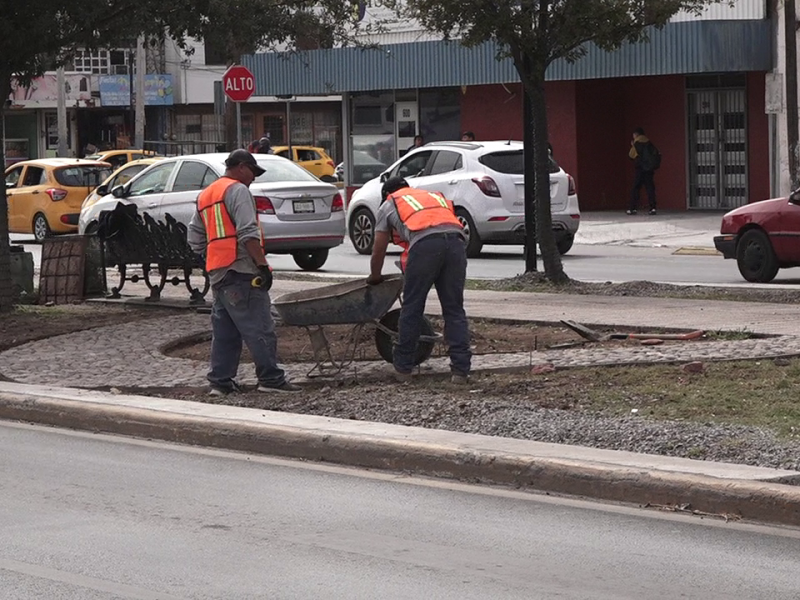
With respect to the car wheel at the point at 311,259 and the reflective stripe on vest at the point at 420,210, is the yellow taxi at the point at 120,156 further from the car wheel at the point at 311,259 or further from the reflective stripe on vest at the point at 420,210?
the reflective stripe on vest at the point at 420,210

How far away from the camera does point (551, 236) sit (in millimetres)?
18609

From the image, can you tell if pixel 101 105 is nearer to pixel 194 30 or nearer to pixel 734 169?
pixel 734 169

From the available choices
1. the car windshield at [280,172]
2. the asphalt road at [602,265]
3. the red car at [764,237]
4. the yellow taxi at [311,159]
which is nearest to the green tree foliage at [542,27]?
the red car at [764,237]

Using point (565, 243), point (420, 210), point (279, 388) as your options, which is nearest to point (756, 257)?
point (565, 243)

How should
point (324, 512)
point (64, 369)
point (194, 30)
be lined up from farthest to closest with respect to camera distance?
point (194, 30), point (64, 369), point (324, 512)

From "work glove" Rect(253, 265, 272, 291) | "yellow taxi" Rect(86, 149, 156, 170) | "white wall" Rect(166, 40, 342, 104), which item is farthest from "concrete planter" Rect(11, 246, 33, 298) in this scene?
"white wall" Rect(166, 40, 342, 104)

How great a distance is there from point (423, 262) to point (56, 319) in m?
→ 6.36

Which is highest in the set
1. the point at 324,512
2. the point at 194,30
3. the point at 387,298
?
the point at 194,30

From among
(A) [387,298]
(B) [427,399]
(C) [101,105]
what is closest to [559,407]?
(B) [427,399]

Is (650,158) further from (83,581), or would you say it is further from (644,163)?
(83,581)

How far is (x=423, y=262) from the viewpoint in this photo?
36.0 ft

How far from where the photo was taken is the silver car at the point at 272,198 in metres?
21.2

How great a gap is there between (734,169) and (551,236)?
51.6 ft

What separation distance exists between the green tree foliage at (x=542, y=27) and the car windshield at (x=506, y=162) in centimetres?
478
